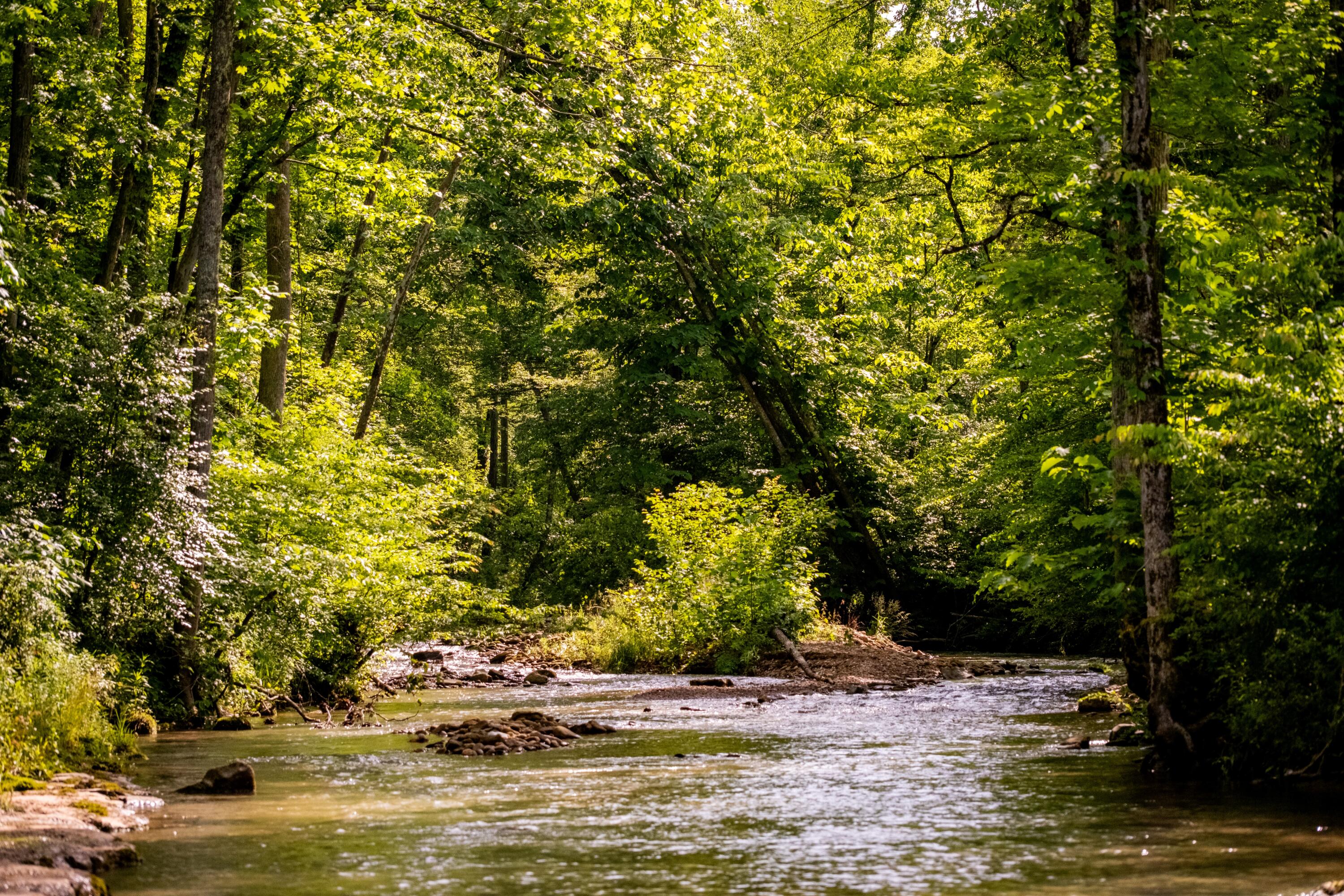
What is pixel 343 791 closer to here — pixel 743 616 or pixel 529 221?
pixel 743 616

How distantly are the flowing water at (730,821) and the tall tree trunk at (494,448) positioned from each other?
3494 centimetres

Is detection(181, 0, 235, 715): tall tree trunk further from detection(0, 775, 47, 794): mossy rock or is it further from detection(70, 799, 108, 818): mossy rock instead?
detection(70, 799, 108, 818): mossy rock

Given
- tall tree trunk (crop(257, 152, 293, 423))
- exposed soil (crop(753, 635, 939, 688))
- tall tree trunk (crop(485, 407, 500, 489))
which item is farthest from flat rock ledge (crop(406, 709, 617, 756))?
tall tree trunk (crop(485, 407, 500, 489))

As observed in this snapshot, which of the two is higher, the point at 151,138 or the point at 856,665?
the point at 151,138

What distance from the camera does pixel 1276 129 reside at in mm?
11680

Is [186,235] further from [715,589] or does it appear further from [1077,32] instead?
[1077,32]

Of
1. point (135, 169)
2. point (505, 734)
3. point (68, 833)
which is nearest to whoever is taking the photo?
point (68, 833)

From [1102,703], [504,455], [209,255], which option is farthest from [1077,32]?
[504,455]

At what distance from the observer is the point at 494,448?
4747 cm

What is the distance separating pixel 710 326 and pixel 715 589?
8015 millimetres

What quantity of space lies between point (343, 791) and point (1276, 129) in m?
10.1

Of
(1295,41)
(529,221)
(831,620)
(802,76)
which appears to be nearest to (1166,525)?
(1295,41)

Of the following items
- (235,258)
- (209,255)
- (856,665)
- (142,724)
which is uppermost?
(235,258)

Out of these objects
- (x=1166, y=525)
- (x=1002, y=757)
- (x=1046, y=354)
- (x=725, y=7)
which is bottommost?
(x=1002, y=757)
